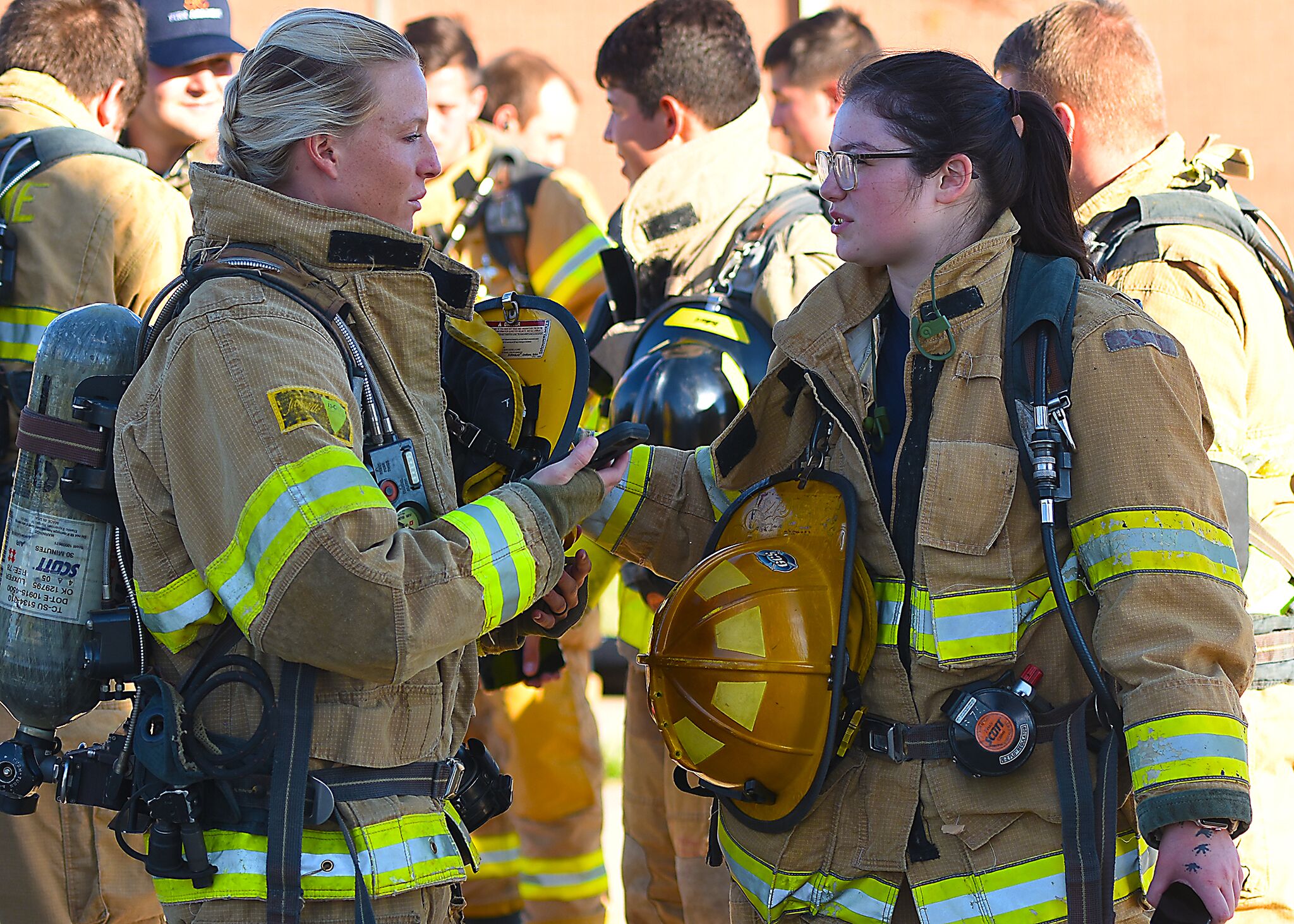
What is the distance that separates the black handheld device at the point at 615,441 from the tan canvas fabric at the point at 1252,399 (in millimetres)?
1529

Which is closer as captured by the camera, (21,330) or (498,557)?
(498,557)

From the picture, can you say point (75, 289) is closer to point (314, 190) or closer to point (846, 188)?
point (314, 190)

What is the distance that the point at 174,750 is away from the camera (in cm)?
202

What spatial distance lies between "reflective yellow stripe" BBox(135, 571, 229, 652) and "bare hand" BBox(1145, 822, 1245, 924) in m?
1.46

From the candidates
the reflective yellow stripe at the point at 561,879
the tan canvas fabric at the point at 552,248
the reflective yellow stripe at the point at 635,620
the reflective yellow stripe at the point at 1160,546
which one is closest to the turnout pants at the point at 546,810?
the reflective yellow stripe at the point at 561,879

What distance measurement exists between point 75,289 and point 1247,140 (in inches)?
367

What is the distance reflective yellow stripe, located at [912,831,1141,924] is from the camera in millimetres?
2158

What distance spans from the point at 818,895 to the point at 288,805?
0.92m

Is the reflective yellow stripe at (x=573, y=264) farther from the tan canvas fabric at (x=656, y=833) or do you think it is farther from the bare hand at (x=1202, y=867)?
the bare hand at (x=1202, y=867)

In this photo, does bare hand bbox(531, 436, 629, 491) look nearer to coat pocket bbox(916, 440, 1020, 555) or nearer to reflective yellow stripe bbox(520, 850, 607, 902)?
coat pocket bbox(916, 440, 1020, 555)

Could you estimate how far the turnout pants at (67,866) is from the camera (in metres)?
3.49

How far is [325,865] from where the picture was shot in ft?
6.64

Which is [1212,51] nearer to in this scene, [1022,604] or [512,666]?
[512,666]

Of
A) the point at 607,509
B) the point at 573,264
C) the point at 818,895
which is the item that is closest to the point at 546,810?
the point at 573,264
